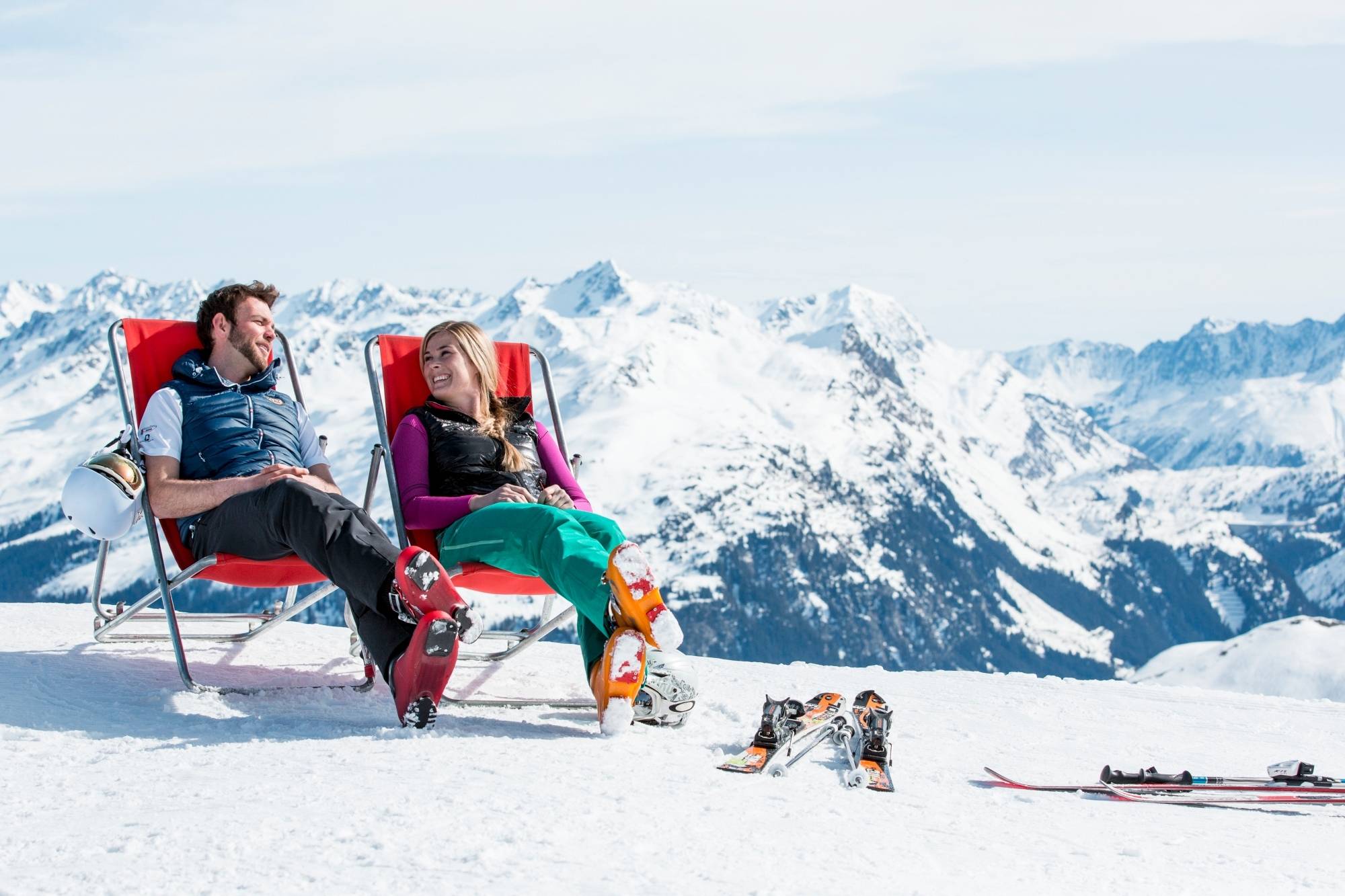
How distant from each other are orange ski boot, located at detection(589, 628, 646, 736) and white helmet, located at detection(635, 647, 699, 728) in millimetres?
178

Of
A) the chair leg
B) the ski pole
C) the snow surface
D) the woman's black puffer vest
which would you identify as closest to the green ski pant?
the woman's black puffer vest

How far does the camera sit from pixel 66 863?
136 inches

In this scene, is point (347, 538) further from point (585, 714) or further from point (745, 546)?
point (745, 546)

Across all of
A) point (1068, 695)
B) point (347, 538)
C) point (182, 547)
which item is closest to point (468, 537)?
point (347, 538)

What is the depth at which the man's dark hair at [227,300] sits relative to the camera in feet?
21.5

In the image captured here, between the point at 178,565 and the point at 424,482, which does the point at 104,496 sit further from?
the point at 424,482

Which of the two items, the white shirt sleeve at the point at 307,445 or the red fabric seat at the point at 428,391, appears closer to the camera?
the red fabric seat at the point at 428,391

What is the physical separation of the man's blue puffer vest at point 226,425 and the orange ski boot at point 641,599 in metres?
2.38

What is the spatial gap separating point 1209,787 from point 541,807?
298 centimetres

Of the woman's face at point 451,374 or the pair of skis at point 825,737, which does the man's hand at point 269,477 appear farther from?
the pair of skis at point 825,737

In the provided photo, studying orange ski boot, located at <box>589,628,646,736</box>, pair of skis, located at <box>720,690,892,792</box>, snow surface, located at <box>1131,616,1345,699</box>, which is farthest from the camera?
snow surface, located at <box>1131,616,1345,699</box>

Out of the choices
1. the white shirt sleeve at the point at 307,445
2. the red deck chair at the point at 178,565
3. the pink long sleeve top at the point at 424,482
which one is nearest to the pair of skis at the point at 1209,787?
the pink long sleeve top at the point at 424,482

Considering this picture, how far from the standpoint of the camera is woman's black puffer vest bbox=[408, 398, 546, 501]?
20.9ft

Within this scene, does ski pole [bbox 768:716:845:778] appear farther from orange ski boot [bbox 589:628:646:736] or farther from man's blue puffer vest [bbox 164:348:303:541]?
man's blue puffer vest [bbox 164:348:303:541]
